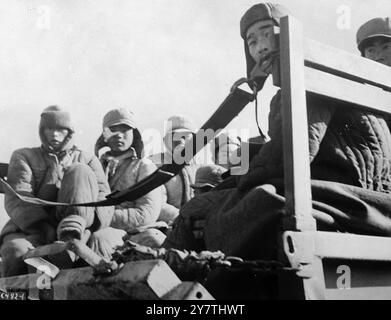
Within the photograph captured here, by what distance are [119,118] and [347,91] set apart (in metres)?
3.09

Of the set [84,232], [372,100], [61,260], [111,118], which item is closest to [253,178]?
[372,100]

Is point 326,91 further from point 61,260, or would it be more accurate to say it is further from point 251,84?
point 61,260

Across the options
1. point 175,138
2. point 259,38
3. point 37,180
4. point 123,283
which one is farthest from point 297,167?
point 175,138

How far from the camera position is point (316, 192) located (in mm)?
2369

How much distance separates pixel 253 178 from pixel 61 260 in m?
1.14

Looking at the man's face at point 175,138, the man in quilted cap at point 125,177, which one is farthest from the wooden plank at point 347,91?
the man's face at point 175,138

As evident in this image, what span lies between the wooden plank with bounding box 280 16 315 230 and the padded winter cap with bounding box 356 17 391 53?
1.40 meters

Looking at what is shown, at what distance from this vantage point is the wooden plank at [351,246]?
2.15 meters

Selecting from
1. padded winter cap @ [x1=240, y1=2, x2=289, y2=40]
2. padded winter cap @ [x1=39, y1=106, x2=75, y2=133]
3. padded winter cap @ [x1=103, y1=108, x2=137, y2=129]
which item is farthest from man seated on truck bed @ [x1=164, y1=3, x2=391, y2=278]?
padded winter cap @ [x1=103, y1=108, x2=137, y2=129]

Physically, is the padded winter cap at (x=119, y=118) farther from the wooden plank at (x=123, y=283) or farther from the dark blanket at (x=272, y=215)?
the wooden plank at (x=123, y=283)

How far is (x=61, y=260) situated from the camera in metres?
3.02

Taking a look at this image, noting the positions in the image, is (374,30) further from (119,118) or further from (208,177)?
(119,118)

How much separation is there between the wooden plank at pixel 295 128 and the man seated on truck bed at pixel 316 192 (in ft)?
0.28

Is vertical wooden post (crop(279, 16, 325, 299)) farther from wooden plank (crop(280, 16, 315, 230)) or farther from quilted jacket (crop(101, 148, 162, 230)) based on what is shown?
quilted jacket (crop(101, 148, 162, 230))
